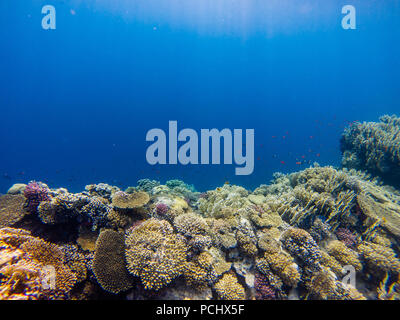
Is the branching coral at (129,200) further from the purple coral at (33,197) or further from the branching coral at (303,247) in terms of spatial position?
the branching coral at (303,247)

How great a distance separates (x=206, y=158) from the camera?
6012 cm

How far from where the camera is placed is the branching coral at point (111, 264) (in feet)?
11.2

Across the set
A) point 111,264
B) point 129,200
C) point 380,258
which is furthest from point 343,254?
point 129,200

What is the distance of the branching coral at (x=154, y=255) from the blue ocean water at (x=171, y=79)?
181 feet

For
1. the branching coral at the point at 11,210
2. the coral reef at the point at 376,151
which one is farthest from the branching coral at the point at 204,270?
the coral reef at the point at 376,151

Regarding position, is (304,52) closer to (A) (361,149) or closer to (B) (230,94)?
(B) (230,94)

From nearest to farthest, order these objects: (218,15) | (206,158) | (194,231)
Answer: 1. (194,231)
2. (206,158)
3. (218,15)

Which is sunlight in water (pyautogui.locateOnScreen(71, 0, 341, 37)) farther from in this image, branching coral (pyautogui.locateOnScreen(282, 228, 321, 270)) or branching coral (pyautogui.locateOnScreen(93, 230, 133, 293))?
branching coral (pyautogui.locateOnScreen(93, 230, 133, 293))

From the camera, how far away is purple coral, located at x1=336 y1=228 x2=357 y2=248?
5.45 meters

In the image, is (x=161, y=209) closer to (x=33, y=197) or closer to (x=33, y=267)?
(x=33, y=267)

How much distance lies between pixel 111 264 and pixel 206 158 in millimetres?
56742

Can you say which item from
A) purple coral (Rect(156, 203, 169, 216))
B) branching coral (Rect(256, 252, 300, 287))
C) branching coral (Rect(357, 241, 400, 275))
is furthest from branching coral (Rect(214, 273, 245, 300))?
branching coral (Rect(357, 241, 400, 275))

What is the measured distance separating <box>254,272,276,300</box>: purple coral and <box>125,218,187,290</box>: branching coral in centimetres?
183

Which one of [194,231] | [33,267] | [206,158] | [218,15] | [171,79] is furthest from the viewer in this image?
[171,79]
